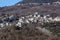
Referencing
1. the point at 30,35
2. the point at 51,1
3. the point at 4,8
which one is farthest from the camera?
the point at 51,1

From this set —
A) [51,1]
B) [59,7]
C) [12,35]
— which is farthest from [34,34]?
[51,1]

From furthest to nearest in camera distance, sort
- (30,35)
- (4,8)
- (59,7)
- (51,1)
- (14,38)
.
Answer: (51,1) → (4,8) → (59,7) → (30,35) → (14,38)

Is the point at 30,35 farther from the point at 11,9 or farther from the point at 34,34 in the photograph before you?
the point at 11,9

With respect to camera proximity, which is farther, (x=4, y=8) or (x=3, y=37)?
Answer: (x=4, y=8)

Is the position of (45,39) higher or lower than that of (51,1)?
lower

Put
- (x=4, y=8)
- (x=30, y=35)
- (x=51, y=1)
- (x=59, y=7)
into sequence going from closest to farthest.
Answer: (x=30, y=35)
(x=59, y=7)
(x=4, y=8)
(x=51, y=1)

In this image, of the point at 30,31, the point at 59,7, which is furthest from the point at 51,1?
the point at 30,31

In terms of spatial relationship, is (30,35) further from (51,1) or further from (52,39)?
(51,1)

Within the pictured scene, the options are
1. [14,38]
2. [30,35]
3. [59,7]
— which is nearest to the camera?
[14,38]

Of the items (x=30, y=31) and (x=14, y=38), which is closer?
(x=14, y=38)
